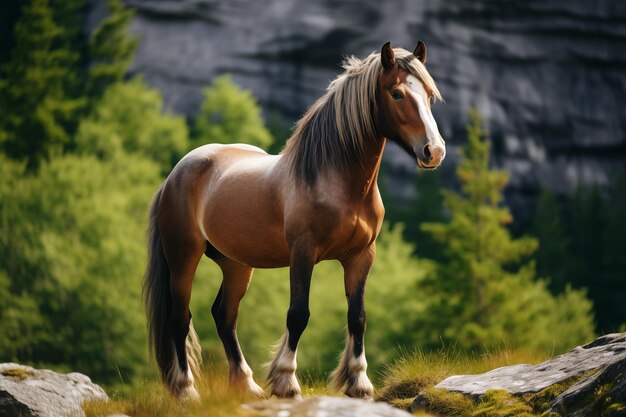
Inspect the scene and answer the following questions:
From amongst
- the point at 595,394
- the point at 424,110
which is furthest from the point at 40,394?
the point at 595,394

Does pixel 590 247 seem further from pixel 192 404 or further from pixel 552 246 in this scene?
pixel 192 404

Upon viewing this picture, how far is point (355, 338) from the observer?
777 cm

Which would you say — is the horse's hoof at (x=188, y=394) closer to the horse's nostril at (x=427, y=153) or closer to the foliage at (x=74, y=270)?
the horse's nostril at (x=427, y=153)

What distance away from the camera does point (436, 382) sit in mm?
8766

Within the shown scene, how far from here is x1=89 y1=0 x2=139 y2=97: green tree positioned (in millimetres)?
60062

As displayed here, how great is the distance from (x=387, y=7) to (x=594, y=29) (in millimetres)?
19568

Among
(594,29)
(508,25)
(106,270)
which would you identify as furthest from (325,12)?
(106,270)

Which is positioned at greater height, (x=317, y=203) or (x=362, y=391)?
(x=317, y=203)

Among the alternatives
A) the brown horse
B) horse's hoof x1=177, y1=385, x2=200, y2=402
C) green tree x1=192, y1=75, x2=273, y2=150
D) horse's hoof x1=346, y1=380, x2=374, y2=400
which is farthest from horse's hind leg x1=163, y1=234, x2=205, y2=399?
green tree x1=192, y1=75, x2=273, y2=150

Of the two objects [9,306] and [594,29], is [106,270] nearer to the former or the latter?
[9,306]

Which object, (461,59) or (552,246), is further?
(461,59)

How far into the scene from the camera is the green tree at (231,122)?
55.1 m

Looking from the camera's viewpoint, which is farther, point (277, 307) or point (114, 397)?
point (277, 307)

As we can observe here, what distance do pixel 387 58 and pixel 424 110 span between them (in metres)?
0.55
